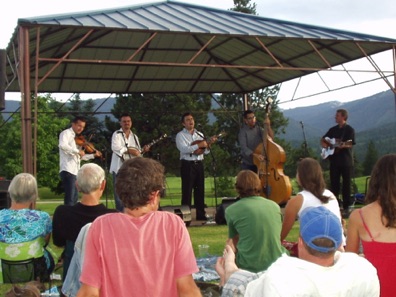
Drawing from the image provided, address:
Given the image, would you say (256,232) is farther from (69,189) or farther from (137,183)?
(69,189)

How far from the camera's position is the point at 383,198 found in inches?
132

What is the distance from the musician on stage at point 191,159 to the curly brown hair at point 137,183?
303 inches

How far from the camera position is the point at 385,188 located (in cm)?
336

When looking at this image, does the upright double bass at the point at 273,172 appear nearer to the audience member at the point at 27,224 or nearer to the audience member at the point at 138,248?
the audience member at the point at 27,224

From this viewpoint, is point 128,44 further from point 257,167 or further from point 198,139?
point 257,167

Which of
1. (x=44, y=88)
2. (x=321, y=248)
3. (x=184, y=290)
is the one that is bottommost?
(x=184, y=290)

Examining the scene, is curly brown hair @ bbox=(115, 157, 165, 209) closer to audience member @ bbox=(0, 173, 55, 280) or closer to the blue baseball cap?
the blue baseball cap

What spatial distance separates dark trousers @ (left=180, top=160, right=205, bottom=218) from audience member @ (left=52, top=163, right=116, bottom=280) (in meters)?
6.30

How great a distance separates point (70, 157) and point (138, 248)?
6578 millimetres

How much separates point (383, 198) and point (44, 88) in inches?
457

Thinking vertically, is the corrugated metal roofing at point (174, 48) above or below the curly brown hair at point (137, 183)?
above

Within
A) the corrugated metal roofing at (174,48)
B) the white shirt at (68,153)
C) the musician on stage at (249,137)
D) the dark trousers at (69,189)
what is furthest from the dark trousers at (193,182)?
the dark trousers at (69,189)

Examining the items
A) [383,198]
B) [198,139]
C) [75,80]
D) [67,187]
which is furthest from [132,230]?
[75,80]

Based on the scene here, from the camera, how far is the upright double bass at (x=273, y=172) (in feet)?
34.6
